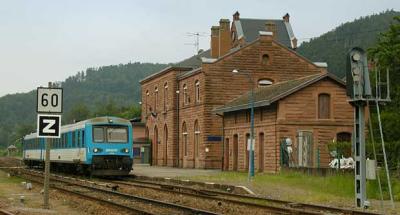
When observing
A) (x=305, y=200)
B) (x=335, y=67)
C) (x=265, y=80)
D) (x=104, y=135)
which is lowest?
(x=305, y=200)

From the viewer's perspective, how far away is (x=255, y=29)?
89.4m

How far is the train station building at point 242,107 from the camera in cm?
4131

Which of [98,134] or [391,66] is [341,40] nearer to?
[391,66]

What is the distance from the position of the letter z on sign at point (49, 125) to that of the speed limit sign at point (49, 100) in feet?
0.48

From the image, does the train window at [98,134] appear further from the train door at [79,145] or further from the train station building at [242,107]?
the train station building at [242,107]

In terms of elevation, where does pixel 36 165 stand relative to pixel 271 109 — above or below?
below

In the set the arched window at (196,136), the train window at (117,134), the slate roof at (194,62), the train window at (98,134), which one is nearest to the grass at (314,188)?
the train window at (117,134)

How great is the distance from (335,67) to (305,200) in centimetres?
7582

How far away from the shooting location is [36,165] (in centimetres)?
5306

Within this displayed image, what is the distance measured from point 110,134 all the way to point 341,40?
77828 mm

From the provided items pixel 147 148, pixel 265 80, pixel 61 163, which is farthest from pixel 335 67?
pixel 61 163

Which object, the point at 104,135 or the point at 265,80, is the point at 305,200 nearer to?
the point at 104,135

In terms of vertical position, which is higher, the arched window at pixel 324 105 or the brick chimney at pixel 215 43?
the brick chimney at pixel 215 43

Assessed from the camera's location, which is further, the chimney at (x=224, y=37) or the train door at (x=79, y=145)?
the chimney at (x=224, y=37)
